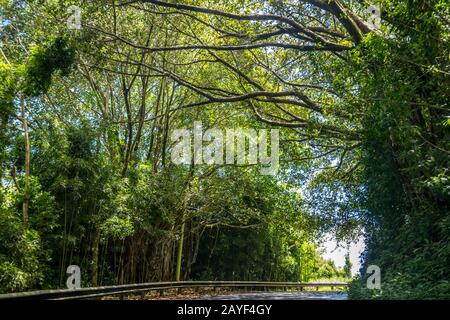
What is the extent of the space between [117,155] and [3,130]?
192 inches

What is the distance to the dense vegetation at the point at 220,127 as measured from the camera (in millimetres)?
8461

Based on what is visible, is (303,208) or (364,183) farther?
(303,208)

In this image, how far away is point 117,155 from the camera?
17062 millimetres

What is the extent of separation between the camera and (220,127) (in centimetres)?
1862

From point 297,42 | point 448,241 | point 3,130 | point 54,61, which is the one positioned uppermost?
point 297,42

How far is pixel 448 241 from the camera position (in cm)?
854

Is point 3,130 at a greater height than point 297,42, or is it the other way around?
point 297,42

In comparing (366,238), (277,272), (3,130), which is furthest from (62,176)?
(277,272)

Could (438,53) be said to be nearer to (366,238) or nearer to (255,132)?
(366,238)

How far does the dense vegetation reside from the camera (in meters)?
8.46

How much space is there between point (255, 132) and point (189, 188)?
3.49m
